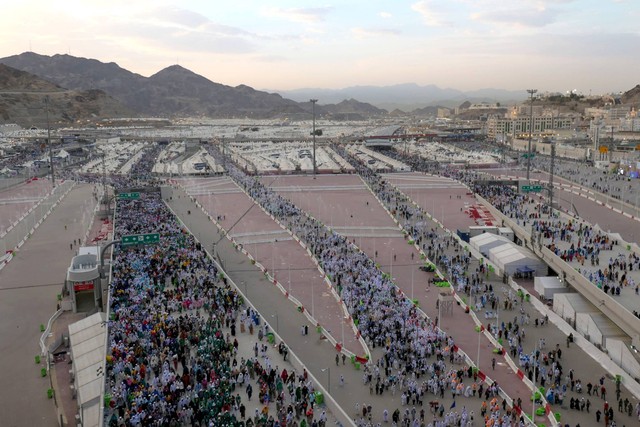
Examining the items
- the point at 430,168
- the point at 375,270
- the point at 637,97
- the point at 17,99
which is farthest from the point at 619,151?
the point at 17,99

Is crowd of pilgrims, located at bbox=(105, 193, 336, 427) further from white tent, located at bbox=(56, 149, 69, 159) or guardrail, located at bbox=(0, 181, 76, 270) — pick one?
white tent, located at bbox=(56, 149, 69, 159)

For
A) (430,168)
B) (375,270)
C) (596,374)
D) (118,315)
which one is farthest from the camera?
(430,168)

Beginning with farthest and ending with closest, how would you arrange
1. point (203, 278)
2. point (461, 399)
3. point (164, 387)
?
point (203, 278) → point (461, 399) → point (164, 387)

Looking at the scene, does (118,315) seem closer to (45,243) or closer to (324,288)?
(324,288)

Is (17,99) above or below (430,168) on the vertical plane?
above

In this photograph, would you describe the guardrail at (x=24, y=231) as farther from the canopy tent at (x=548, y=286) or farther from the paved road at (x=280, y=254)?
the canopy tent at (x=548, y=286)

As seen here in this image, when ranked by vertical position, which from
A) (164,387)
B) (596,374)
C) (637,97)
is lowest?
(596,374)

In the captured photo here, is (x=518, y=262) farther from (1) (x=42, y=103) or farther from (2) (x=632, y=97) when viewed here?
(2) (x=632, y=97)
